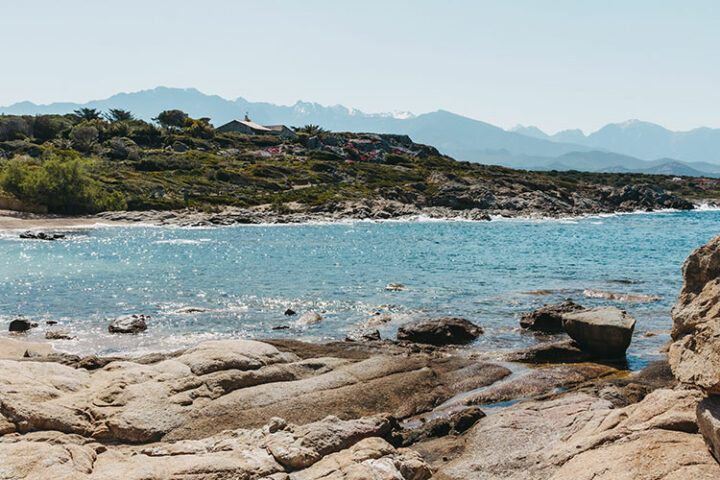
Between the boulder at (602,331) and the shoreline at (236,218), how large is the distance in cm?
7097

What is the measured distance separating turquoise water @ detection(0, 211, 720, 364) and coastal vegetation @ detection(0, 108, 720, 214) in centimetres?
1667

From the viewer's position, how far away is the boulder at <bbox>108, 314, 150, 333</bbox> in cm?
2430

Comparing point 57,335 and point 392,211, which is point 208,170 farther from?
point 57,335

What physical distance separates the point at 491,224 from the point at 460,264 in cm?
5082

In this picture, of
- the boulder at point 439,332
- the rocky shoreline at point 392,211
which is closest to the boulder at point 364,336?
the boulder at point 439,332

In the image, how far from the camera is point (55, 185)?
80.2 meters

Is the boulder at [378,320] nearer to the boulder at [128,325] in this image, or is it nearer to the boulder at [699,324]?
the boulder at [128,325]

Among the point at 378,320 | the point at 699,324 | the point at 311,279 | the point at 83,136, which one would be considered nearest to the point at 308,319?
the point at 378,320

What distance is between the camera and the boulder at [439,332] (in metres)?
22.3

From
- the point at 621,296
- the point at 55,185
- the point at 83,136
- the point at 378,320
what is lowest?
the point at 378,320

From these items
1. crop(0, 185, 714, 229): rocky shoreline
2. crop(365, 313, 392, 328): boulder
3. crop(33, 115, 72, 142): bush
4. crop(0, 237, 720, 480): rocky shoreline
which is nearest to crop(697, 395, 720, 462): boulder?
crop(0, 237, 720, 480): rocky shoreline

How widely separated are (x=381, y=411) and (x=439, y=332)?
27.2 feet

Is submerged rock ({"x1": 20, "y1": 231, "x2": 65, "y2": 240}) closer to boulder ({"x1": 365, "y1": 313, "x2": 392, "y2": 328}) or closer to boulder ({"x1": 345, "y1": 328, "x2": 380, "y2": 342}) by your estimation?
boulder ({"x1": 365, "y1": 313, "x2": 392, "y2": 328})

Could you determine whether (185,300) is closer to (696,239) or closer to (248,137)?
(696,239)
